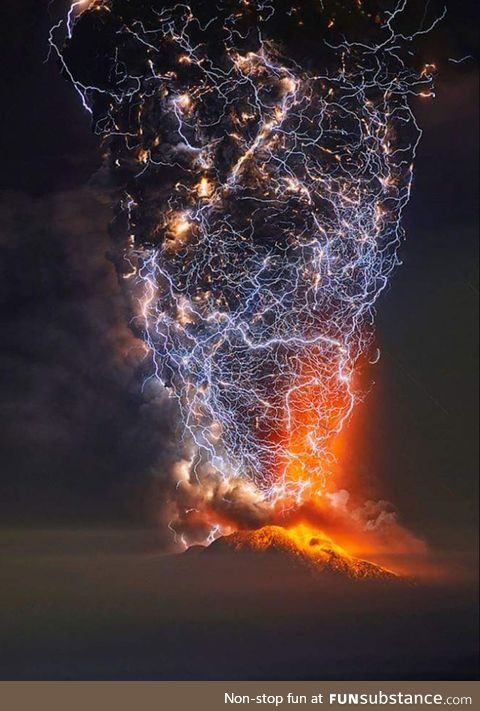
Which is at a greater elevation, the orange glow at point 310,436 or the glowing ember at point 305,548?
the orange glow at point 310,436

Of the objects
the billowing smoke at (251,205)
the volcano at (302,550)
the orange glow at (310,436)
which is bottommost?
the volcano at (302,550)

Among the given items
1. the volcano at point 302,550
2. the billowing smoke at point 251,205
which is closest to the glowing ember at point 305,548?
the volcano at point 302,550

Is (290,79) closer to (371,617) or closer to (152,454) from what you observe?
(152,454)

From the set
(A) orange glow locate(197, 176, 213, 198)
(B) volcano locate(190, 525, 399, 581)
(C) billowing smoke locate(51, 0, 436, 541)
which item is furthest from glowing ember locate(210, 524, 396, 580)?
(A) orange glow locate(197, 176, 213, 198)

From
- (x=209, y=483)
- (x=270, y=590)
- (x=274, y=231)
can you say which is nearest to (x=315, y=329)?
(x=274, y=231)

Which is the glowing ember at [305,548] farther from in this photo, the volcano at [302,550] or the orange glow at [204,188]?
the orange glow at [204,188]

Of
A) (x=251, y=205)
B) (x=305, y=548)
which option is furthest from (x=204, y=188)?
(x=305, y=548)
